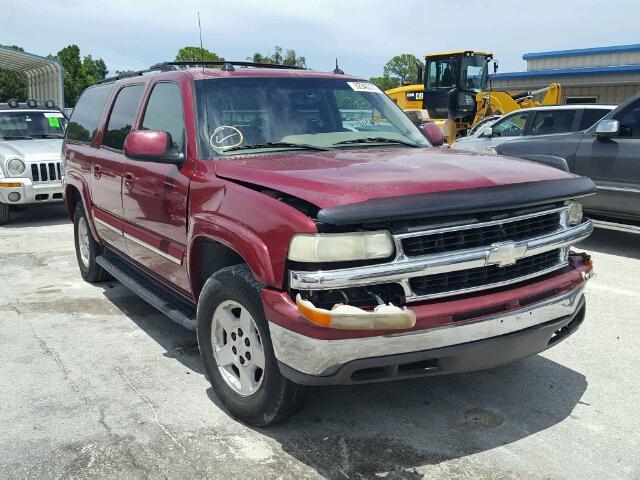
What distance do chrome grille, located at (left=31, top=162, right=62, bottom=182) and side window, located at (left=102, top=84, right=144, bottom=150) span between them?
497 centimetres

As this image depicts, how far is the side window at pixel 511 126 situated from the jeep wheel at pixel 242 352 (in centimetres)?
794

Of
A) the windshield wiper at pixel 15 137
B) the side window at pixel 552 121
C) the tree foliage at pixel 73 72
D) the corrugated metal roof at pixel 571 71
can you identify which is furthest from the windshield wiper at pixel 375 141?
the tree foliage at pixel 73 72

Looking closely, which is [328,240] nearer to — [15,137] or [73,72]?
[15,137]

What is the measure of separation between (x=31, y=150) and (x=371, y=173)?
8442mm

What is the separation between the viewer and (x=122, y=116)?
5.21 m

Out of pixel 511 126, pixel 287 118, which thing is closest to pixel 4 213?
pixel 287 118

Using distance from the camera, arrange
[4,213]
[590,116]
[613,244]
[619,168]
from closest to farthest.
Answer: [619,168] < [613,244] < [590,116] < [4,213]

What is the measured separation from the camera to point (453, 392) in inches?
152

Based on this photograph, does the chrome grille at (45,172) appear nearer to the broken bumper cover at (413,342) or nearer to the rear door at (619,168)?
the rear door at (619,168)

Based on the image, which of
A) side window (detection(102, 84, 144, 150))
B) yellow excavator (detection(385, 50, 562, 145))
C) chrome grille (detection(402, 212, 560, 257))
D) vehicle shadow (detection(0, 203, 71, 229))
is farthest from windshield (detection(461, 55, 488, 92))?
chrome grille (detection(402, 212, 560, 257))

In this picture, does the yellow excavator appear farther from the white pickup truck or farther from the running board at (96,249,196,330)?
the running board at (96,249,196,330)

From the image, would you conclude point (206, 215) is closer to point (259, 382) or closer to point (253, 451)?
point (259, 382)

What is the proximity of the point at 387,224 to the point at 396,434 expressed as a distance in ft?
3.92

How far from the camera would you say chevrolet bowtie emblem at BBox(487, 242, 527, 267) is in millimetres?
3000
